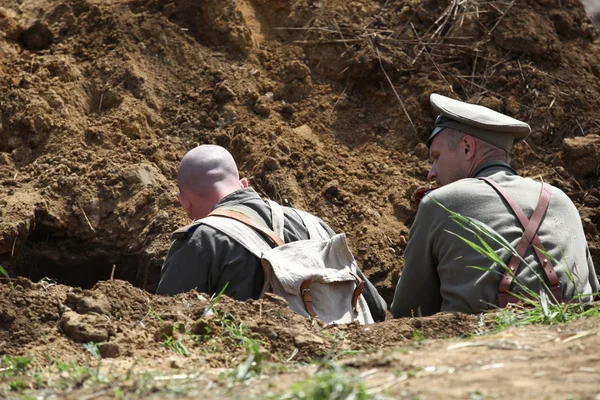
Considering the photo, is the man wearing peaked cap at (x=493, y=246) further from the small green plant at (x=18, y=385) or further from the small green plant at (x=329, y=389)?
the small green plant at (x=18, y=385)

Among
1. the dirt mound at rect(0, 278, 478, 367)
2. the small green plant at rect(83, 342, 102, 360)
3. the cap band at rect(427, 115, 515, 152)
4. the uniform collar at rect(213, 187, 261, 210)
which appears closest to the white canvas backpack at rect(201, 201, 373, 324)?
the uniform collar at rect(213, 187, 261, 210)

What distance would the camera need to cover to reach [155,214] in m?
6.93

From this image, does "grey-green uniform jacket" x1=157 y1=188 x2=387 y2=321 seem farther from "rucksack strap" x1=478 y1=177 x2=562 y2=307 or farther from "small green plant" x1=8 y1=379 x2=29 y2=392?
"small green plant" x1=8 y1=379 x2=29 y2=392

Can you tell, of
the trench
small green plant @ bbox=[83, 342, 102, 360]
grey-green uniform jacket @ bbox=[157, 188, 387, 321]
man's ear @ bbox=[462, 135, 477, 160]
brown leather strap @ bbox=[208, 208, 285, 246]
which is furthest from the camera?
the trench

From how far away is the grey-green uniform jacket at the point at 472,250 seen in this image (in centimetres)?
458

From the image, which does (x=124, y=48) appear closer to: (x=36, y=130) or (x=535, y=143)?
(x=36, y=130)

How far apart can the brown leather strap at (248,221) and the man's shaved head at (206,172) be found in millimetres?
368

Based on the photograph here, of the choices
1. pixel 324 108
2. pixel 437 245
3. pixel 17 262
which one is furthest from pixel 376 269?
pixel 17 262

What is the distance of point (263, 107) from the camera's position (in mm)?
7523

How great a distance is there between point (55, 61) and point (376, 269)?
318 cm

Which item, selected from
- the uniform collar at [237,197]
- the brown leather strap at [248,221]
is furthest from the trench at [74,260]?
the brown leather strap at [248,221]

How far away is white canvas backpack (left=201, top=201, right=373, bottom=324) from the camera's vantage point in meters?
4.71

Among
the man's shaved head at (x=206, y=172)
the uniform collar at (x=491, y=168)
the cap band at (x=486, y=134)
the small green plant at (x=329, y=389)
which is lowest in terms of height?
the man's shaved head at (x=206, y=172)

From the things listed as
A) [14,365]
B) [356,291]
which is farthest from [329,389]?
[356,291]
